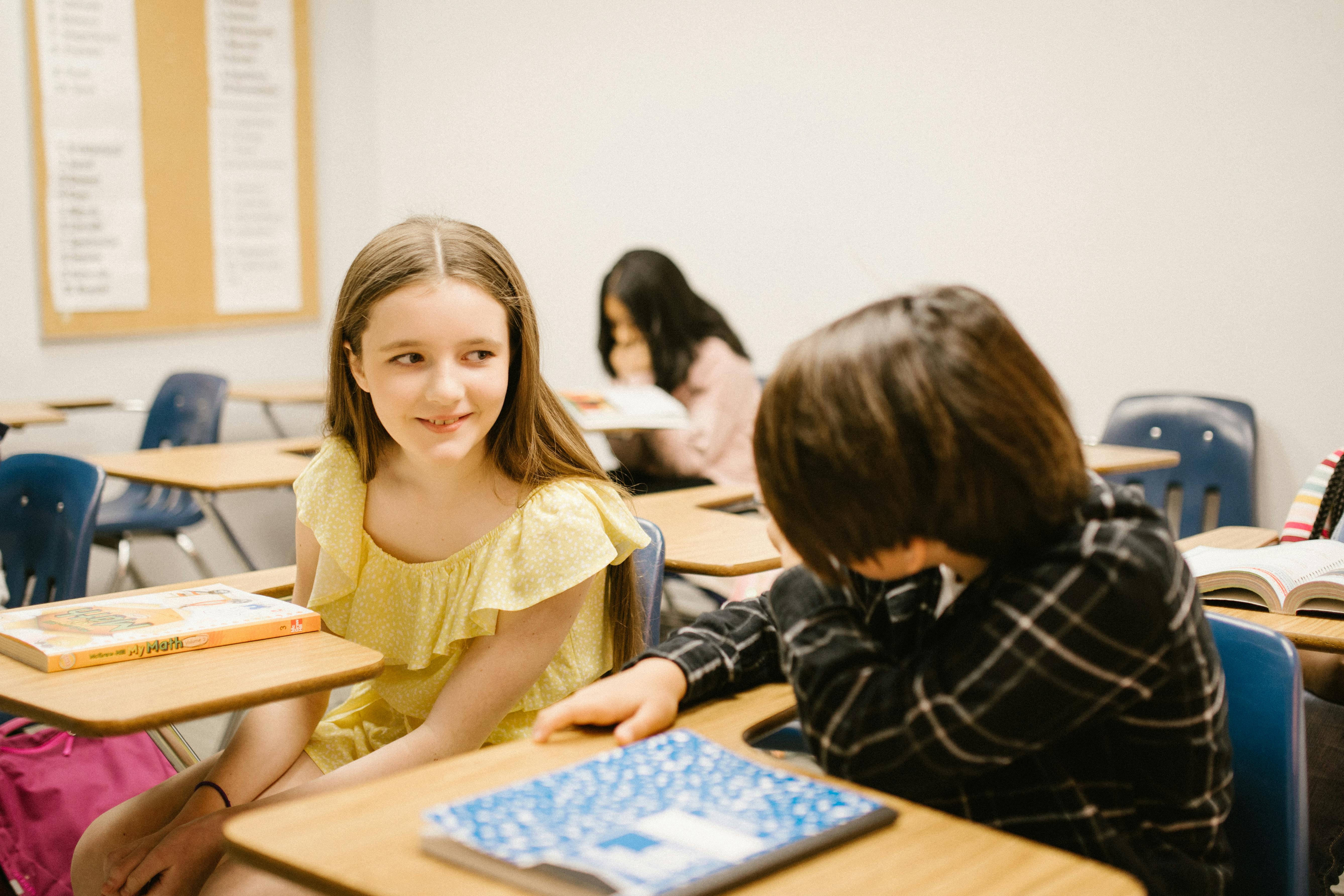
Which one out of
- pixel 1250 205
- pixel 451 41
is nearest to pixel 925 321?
pixel 1250 205

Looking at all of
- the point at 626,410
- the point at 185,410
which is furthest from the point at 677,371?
the point at 185,410

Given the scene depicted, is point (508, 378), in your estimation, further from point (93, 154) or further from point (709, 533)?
point (93, 154)

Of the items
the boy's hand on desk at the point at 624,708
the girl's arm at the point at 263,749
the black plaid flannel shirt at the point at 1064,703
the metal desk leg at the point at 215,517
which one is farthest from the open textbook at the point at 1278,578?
the metal desk leg at the point at 215,517

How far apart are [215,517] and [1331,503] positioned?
2.80 m

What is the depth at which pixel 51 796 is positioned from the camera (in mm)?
1548

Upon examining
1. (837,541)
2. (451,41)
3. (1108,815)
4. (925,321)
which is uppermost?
(451,41)

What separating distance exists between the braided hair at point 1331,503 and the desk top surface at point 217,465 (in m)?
2.09

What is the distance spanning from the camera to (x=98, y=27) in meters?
4.22

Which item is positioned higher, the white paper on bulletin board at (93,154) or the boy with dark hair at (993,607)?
the white paper on bulletin board at (93,154)

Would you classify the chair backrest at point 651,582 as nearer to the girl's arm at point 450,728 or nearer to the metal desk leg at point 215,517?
the girl's arm at point 450,728

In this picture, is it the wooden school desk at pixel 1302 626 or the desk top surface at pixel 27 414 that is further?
the desk top surface at pixel 27 414

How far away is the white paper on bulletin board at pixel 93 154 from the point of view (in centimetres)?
412

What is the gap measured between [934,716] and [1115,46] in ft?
10.1

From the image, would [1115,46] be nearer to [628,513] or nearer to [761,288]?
[761,288]
